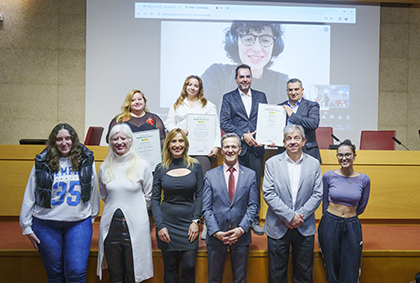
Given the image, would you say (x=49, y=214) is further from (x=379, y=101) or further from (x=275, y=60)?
(x=379, y=101)

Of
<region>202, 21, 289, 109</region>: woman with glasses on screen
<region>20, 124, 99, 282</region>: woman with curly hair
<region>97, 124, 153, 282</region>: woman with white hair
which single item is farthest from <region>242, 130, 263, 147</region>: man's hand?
<region>202, 21, 289, 109</region>: woman with glasses on screen

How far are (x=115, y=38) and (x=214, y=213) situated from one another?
3996 millimetres

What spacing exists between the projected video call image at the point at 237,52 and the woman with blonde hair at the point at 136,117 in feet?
7.78

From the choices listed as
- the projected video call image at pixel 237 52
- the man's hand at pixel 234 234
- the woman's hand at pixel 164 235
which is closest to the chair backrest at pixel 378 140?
the projected video call image at pixel 237 52

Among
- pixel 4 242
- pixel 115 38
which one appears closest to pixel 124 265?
pixel 4 242

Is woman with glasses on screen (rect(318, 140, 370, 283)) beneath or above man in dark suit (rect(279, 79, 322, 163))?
beneath

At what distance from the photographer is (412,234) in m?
3.11

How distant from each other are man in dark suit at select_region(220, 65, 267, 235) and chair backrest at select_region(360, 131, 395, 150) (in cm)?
198

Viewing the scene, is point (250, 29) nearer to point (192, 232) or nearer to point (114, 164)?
point (114, 164)

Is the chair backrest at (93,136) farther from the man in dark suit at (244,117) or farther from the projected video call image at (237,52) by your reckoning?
the man in dark suit at (244,117)

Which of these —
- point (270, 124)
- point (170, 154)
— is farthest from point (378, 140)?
point (170, 154)

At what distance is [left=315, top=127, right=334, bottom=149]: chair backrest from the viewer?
445cm

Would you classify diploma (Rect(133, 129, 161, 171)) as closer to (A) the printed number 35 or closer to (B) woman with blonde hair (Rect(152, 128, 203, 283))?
(B) woman with blonde hair (Rect(152, 128, 203, 283))

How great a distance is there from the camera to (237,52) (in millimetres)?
5199
